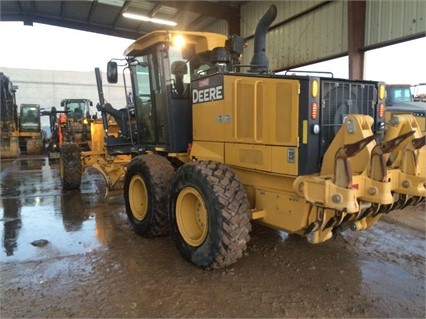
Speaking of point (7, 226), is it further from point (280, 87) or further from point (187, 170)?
point (280, 87)

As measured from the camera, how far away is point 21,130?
69.7ft

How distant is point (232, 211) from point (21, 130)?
21.1m

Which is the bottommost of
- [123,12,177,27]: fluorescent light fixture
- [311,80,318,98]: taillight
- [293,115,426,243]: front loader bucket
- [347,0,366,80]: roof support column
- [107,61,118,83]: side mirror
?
[293,115,426,243]: front loader bucket

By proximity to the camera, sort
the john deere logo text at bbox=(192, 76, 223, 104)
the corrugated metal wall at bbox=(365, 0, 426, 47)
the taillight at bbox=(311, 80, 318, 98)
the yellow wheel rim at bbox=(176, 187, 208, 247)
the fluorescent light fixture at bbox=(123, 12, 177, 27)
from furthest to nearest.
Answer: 1. the fluorescent light fixture at bbox=(123, 12, 177, 27)
2. the corrugated metal wall at bbox=(365, 0, 426, 47)
3. the john deere logo text at bbox=(192, 76, 223, 104)
4. the yellow wheel rim at bbox=(176, 187, 208, 247)
5. the taillight at bbox=(311, 80, 318, 98)

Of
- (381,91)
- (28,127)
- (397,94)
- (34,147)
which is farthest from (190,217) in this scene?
(28,127)

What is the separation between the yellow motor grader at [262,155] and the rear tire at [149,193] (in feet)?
0.05

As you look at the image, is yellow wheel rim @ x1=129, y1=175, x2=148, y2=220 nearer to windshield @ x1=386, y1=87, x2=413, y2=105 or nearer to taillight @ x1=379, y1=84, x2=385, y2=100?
taillight @ x1=379, y1=84, x2=385, y2=100

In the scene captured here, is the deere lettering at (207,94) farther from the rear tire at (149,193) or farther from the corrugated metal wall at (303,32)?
the corrugated metal wall at (303,32)

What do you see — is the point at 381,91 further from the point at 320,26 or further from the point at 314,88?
the point at 320,26

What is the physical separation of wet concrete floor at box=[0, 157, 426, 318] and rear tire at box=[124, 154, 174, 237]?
198mm

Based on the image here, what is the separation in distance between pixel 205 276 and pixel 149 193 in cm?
145

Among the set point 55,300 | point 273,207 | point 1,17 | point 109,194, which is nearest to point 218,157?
point 273,207

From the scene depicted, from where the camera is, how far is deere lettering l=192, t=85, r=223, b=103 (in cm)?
414

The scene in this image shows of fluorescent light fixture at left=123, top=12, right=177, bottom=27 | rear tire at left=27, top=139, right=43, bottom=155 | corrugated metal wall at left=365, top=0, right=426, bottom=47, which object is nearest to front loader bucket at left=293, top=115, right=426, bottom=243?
corrugated metal wall at left=365, top=0, right=426, bottom=47
